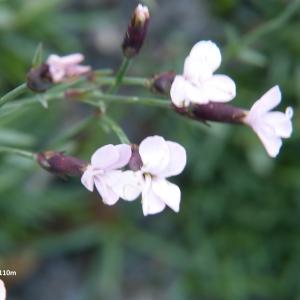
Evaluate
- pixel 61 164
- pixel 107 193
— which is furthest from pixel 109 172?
pixel 61 164

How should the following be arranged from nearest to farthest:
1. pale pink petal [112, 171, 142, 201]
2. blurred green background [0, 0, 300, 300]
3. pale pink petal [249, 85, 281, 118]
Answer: pale pink petal [112, 171, 142, 201] → pale pink petal [249, 85, 281, 118] → blurred green background [0, 0, 300, 300]

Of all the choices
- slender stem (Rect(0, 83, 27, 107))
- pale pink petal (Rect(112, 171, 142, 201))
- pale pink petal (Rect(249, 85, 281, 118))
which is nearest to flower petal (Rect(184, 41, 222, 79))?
pale pink petal (Rect(249, 85, 281, 118))

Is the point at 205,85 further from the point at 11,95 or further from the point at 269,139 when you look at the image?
the point at 11,95

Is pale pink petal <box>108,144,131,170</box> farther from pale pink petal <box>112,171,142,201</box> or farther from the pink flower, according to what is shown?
the pink flower

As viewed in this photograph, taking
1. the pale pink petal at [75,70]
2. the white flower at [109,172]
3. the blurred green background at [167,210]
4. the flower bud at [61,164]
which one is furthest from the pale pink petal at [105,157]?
the blurred green background at [167,210]

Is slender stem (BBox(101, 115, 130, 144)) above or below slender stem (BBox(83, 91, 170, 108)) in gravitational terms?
below
